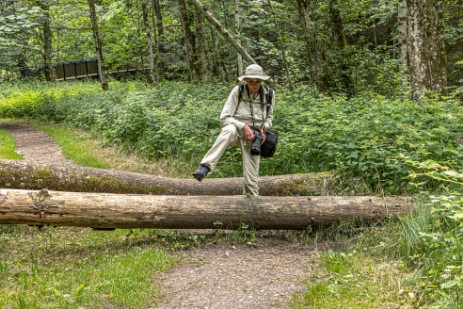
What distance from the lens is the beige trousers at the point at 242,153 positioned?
721 centimetres

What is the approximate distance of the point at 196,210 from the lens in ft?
24.6

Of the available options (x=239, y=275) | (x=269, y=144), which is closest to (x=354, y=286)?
(x=239, y=275)

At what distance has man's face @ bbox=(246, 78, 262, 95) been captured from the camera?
7266mm

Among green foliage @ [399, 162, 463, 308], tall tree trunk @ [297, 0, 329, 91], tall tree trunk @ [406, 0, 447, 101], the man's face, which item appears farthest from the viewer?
tall tree trunk @ [297, 0, 329, 91]

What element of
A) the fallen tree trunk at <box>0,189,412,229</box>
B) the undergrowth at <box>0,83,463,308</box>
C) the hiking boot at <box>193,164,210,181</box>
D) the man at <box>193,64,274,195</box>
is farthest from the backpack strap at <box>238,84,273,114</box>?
the undergrowth at <box>0,83,463,308</box>

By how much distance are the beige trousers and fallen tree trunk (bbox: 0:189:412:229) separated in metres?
0.29

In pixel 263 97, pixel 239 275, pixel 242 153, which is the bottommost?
pixel 239 275

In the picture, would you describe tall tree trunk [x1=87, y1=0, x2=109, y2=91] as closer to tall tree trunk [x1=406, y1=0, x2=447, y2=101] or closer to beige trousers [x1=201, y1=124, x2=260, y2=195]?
tall tree trunk [x1=406, y1=0, x2=447, y2=101]

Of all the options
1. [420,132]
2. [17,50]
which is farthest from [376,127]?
[17,50]

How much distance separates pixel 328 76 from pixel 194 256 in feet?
36.0

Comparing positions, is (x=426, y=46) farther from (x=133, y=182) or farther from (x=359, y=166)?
(x=133, y=182)

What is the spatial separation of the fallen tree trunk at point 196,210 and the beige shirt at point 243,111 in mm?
1275

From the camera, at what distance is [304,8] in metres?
15.7

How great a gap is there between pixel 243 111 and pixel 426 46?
5989mm
